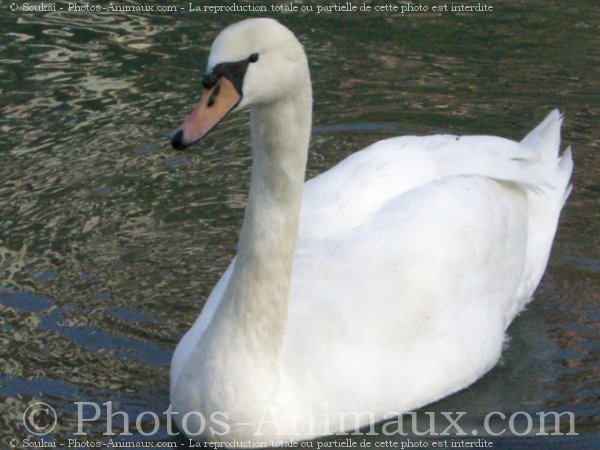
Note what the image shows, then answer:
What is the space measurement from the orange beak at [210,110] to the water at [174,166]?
1.76 metres

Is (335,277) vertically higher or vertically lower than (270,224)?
lower

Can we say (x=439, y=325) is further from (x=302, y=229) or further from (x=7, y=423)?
(x=7, y=423)

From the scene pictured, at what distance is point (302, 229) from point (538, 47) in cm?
465

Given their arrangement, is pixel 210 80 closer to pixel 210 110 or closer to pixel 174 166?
pixel 210 110

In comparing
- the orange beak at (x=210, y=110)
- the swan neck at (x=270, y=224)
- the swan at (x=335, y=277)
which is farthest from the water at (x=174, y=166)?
the orange beak at (x=210, y=110)

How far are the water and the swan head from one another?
1.77 meters

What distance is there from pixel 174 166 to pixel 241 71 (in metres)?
3.83

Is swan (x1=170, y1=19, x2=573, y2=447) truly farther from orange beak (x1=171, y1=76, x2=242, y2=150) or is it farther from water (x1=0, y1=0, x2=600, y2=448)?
water (x1=0, y1=0, x2=600, y2=448)

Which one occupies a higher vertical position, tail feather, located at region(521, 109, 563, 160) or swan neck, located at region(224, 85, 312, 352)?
swan neck, located at region(224, 85, 312, 352)

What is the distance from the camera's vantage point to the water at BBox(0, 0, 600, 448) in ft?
23.4

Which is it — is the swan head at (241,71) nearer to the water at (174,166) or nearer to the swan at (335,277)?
the swan at (335,277)

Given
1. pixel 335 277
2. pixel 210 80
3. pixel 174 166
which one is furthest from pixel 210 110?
pixel 174 166

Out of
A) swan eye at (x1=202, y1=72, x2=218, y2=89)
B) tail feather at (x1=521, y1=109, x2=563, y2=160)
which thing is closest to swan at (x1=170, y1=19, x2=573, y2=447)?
swan eye at (x1=202, y1=72, x2=218, y2=89)

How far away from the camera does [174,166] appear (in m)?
9.48
